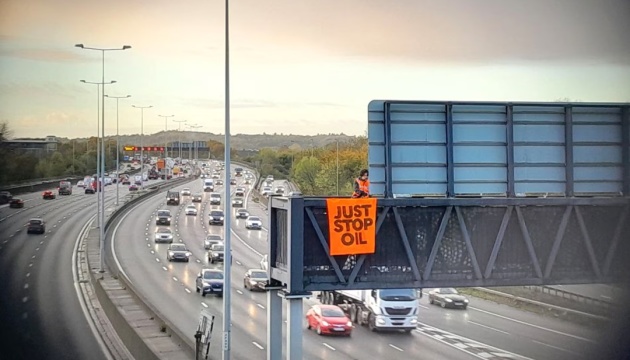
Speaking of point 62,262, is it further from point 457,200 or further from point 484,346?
point 457,200

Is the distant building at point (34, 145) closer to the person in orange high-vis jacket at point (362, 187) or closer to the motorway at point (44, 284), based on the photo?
the motorway at point (44, 284)

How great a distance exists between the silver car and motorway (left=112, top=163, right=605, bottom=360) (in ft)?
0.51

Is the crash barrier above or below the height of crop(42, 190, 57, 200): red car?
below

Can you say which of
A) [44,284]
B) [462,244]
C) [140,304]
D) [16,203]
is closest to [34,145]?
[16,203]

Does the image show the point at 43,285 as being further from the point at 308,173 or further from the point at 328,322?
the point at 308,173

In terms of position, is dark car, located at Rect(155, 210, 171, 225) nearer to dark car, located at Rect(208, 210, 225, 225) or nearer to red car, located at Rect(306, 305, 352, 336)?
dark car, located at Rect(208, 210, 225, 225)

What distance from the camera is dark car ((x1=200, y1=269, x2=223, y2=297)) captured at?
13430 millimetres

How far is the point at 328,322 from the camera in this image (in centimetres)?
1172

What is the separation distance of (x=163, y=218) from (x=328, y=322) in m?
6.34

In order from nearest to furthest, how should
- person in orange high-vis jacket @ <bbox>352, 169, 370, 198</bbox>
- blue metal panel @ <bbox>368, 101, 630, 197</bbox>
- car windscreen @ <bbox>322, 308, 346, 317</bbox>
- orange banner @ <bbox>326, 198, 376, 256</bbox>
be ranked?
orange banner @ <bbox>326, 198, 376, 256</bbox>
blue metal panel @ <bbox>368, 101, 630, 197</bbox>
person in orange high-vis jacket @ <bbox>352, 169, 370, 198</bbox>
car windscreen @ <bbox>322, 308, 346, 317</bbox>

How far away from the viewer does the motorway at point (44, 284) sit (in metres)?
12.0

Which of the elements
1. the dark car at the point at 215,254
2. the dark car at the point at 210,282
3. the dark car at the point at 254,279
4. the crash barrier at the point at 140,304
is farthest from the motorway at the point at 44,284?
the dark car at the point at 254,279

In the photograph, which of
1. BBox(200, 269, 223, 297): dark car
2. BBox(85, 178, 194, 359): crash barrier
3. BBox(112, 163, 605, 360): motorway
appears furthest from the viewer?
BBox(200, 269, 223, 297): dark car

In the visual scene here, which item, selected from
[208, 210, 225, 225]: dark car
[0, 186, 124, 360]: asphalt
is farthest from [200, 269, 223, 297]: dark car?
[208, 210, 225, 225]: dark car
